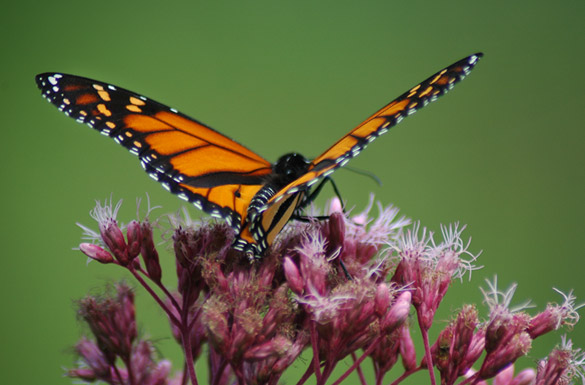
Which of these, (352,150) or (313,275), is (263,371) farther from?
(352,150)

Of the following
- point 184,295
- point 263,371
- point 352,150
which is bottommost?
point 263,371

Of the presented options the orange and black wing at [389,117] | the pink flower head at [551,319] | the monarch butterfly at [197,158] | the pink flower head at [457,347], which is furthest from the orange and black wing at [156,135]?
the pink flower head at [551,319]

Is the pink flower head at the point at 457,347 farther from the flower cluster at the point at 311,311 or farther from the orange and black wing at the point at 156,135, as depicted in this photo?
the orange and black wing at the point at 156,135

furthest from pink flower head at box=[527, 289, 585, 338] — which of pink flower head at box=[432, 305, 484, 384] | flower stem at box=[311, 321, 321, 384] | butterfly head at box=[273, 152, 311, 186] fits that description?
butterfly head at box=[273, 152, 311, 186]

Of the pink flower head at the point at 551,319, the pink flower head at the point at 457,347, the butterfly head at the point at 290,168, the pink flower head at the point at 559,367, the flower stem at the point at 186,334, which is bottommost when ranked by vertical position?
the pink flower head at the point at 559,367

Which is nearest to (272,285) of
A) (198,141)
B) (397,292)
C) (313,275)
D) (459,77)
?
(313,275)

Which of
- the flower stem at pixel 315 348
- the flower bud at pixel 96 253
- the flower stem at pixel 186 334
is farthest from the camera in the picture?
the flower bud at pixel 96 253

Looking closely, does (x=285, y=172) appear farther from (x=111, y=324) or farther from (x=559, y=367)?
(x=559, y=367)

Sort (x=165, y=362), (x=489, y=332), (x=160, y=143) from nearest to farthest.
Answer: (x=489, y=332), (x=160, y=143), (x=165, y=362)
